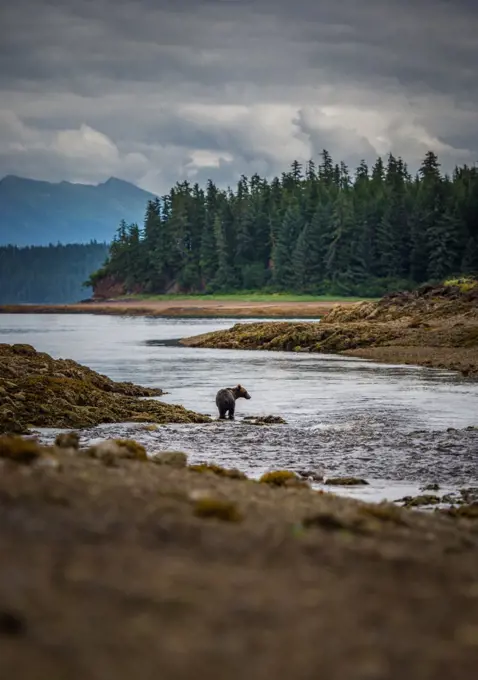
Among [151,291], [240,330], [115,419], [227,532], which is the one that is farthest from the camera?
[151,291]

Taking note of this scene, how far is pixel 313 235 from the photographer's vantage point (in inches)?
5645

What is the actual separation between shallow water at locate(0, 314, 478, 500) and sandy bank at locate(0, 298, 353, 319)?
4542cm

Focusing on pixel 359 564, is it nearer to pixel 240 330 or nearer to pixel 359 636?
pixel 359 636

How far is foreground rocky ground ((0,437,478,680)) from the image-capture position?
586 centimetres

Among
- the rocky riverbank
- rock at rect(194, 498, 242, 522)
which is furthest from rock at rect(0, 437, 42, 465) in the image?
the rocky riverbank

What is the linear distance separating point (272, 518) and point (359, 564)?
5.07 feet

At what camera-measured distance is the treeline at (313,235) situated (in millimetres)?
128750

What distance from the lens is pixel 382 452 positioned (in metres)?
20.7

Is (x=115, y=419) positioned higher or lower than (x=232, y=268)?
lower

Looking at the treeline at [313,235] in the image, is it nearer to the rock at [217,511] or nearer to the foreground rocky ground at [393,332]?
the foreground rocky ground at [393,332]

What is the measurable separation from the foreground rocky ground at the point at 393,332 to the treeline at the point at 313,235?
187 feet

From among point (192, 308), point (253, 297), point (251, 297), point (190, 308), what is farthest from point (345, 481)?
point (251, 297)

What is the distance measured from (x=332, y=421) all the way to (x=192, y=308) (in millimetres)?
107161

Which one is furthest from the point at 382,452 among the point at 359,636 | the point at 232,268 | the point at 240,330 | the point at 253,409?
the point at 232,268
